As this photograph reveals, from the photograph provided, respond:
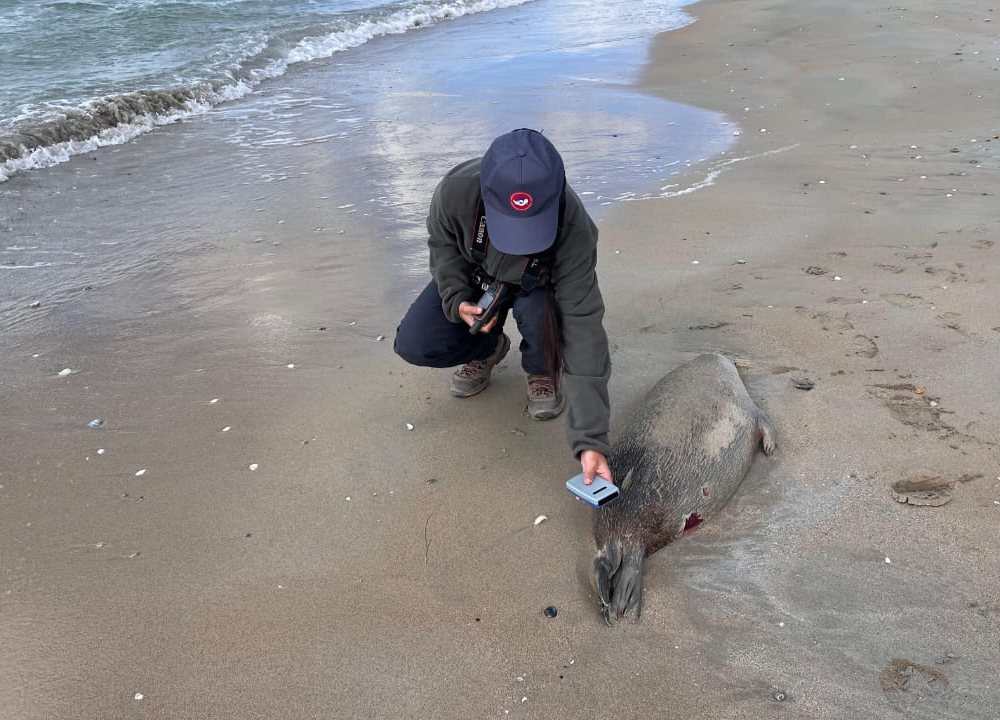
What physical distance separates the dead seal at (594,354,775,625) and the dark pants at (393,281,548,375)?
0.54 meters

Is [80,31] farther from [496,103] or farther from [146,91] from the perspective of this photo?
[496,103]

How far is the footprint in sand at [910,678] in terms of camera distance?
2.12 metres

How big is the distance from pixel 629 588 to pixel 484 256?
127 centimetres

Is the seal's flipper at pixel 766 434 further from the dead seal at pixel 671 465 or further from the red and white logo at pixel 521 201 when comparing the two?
the red and white logo at pixel 521 201

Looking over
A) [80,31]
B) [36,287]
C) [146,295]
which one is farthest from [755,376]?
[80,31]

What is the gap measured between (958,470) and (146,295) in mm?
4257

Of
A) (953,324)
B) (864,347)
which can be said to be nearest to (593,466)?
(864,347)

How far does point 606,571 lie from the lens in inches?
99.2

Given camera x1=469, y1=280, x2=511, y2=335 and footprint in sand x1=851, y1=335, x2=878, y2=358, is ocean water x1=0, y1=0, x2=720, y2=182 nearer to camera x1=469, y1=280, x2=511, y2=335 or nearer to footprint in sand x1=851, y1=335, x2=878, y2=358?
camera x1=469, y1=280, x2=511, y2=335

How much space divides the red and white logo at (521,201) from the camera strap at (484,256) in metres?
0.41

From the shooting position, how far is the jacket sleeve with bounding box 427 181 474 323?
2.82m

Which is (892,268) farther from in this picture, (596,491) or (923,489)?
(596,491)

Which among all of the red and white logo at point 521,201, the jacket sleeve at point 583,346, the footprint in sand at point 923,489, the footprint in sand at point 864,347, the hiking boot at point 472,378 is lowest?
the footprint in sand at point 923,489

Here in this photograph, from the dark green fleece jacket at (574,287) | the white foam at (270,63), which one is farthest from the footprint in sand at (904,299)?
the white foam at (270,63)
